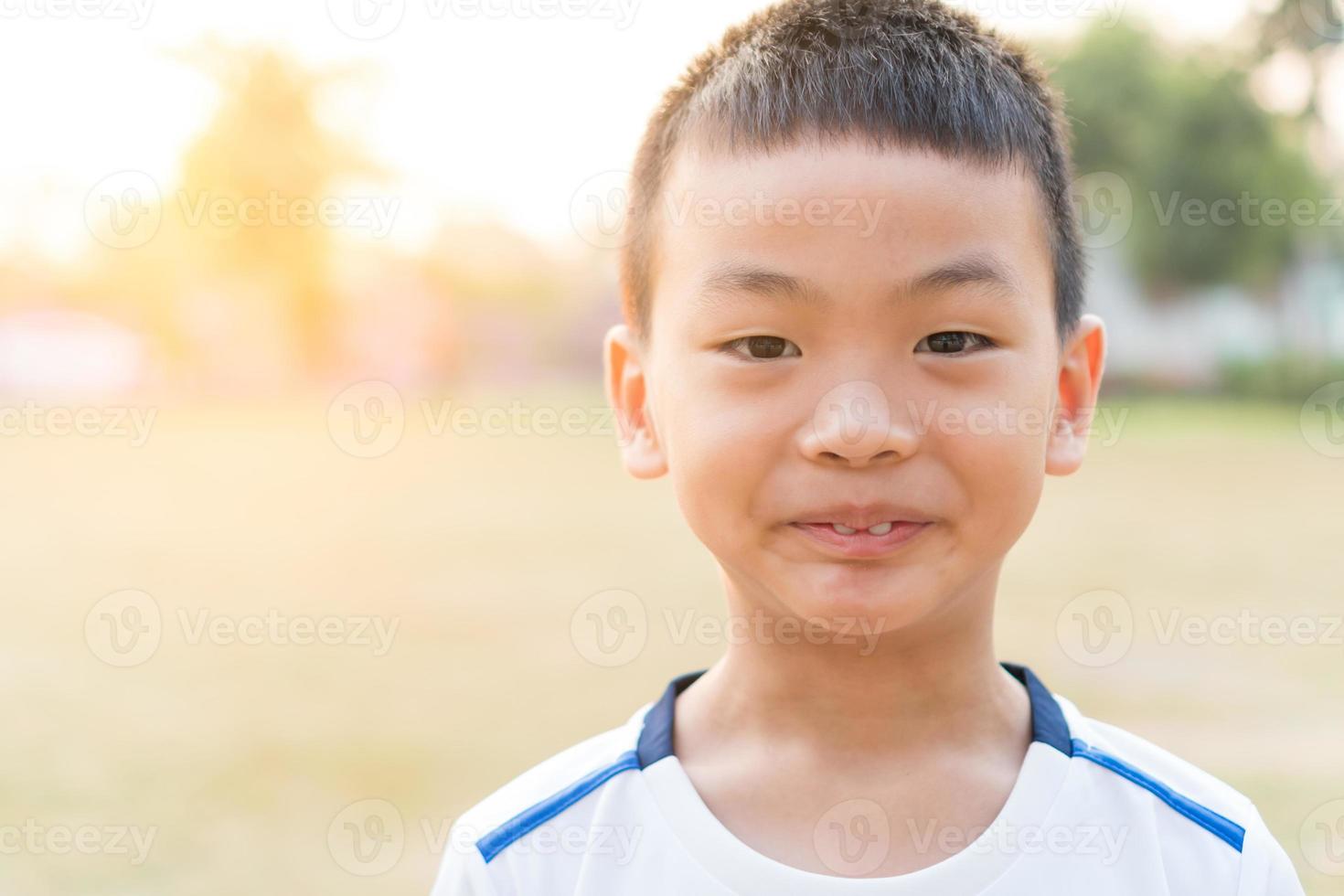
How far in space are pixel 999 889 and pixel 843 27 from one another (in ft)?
2.65

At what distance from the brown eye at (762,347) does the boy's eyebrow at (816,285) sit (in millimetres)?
39

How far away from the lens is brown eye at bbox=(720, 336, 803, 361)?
1.06 metres

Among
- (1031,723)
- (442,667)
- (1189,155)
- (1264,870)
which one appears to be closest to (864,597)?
(1031,723)

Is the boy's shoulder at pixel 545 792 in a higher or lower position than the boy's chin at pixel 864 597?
lower

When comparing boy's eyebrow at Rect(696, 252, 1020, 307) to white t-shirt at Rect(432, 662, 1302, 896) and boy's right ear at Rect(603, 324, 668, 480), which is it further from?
white t-shirt at Rect(432, 662, 1302, 896)

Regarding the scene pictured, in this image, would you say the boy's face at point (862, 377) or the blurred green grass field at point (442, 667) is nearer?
the boy's face at point (862, 377)

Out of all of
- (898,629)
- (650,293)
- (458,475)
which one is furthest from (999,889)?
(458,475)

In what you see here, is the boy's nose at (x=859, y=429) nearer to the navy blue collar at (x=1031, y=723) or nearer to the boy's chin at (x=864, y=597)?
the boy's chin at (x=864, y=597)

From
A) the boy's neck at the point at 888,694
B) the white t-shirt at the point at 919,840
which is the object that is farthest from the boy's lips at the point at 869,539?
the white t-shirt at the point at 919,840

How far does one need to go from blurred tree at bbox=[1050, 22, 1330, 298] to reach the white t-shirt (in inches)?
694

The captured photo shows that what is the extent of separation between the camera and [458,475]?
1145 centimetres

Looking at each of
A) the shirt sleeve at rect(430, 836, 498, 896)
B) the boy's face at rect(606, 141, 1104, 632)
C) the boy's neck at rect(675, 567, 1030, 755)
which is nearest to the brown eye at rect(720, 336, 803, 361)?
the boy's face at rect(606, 141, 1104, 632)

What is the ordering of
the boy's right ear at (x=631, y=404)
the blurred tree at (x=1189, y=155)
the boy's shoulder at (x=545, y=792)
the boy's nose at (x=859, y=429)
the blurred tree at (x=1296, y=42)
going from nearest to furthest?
the boy's nose at (x=859, y=429), the boy's shoulder at (x=545, y=792), the boy's right ear at (x=631, y=404), the blurred tree at (x=1296, y=42), the blurred tree at (x=1189, y=155)

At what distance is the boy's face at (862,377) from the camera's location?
3.37 feet
